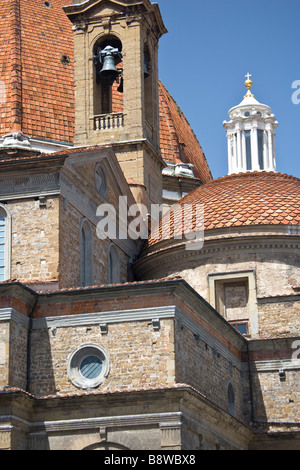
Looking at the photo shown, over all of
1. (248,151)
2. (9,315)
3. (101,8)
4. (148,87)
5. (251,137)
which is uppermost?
(101,8)

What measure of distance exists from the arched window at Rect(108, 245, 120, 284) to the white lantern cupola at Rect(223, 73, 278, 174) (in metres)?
8.37

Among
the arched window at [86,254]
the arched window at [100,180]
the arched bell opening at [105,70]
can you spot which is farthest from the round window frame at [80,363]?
the arched bell opening at [105,70]

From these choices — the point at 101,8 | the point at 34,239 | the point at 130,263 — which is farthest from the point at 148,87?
the point at 34,239

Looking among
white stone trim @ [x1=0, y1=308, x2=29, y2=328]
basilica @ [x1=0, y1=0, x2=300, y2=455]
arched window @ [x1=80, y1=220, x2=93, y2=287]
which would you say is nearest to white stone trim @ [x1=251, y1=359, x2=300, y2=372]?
basilica @ [x1=0, y1=0, x2=300, y2=455]

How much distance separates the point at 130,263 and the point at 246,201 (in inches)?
173

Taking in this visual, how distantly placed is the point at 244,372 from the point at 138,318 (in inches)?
275

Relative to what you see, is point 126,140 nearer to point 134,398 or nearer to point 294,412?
point 294,412

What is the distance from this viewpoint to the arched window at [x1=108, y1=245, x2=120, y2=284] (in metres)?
35.6

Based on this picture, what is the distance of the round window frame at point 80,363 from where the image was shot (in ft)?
91.2

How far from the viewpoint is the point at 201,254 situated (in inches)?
1428

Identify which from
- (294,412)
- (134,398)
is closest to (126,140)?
(294,412)

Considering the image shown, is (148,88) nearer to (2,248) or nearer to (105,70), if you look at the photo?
(105,70)

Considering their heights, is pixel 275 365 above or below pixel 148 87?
below

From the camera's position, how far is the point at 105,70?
136 feet
